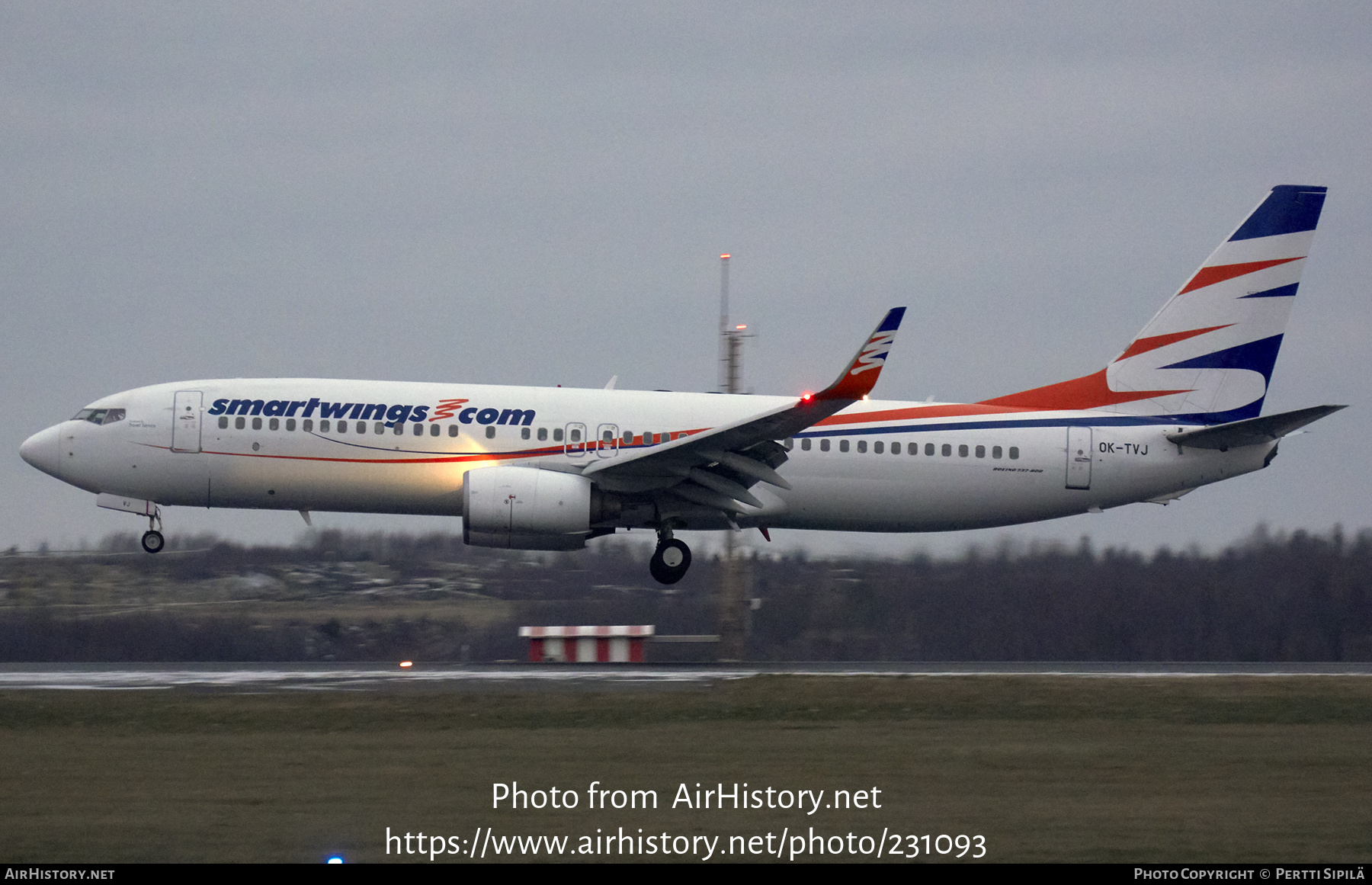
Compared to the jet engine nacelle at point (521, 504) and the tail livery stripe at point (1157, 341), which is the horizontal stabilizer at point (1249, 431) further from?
the jet engine nacelle at point (521, 504)

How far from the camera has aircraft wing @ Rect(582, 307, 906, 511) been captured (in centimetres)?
2327

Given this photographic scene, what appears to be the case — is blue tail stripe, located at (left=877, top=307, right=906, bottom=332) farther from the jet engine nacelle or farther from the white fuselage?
the jet engine nacelle

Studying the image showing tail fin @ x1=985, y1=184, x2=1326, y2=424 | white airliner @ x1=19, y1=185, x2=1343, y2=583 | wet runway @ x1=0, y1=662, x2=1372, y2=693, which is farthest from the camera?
tail fin @ x1=985, y1=184, x2=1326, y2=424

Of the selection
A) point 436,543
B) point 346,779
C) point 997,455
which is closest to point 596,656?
point 997,455

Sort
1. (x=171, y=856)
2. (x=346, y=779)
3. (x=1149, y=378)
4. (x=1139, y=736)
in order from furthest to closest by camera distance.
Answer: (x=1149, y=378) < (x=1139, y=736) < (x=346, y=779) < (x=171, y=856)

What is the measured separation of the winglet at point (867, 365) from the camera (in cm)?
2298

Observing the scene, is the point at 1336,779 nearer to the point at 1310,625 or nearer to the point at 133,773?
the point at 133,773

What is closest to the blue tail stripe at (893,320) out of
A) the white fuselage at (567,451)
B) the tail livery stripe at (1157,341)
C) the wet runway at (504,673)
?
the white fuselage at (567,451)

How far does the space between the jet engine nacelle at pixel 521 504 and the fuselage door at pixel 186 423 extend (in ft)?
15.7

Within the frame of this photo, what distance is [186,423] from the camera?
83.9 ft

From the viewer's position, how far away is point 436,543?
3644cm

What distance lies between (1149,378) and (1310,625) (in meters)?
10.3

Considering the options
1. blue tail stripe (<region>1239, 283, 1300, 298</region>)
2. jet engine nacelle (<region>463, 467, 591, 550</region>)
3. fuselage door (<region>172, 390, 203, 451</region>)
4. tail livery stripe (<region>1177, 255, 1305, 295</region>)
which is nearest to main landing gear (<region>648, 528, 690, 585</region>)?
jet engine nacelle (<region>463, 467, 591, 550</region>)

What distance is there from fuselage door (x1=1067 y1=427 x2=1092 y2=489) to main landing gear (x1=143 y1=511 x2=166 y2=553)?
16755 millimetres
